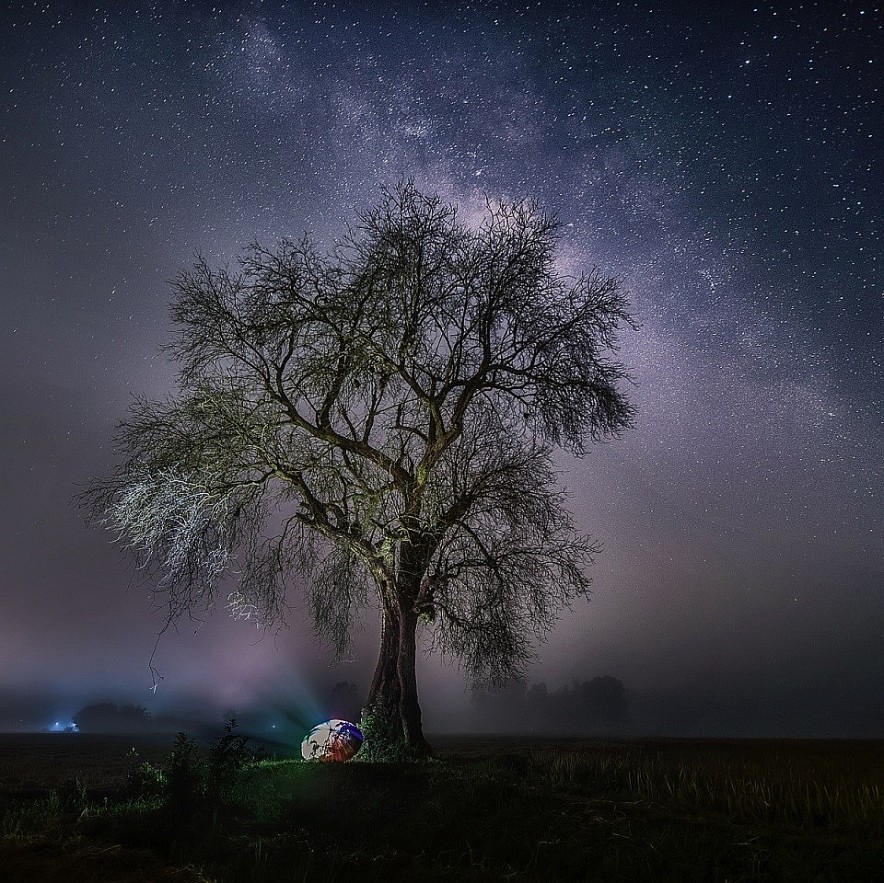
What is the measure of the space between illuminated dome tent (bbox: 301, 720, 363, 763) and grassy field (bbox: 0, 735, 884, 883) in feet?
9.91

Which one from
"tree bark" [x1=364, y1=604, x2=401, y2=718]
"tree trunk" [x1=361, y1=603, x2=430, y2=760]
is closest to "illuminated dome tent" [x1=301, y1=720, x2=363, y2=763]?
"tree trunk" [x1=361, y1=603, x2=430, y2=760]

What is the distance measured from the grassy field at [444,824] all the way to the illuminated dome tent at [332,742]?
9.91 ft

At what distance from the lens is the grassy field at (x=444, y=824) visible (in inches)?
242

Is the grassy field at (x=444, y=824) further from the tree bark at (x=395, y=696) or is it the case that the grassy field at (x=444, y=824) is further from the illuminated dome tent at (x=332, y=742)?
the tree bark at (x=395, y=696)

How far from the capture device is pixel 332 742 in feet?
48.5

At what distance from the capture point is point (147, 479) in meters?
15.3

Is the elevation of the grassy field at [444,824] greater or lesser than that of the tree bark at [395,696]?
lesser

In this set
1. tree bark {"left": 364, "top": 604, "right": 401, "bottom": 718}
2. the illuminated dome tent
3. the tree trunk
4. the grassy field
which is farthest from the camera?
tree bark {"left": 364, "top": 604, "right": 401, "bottom": 718}

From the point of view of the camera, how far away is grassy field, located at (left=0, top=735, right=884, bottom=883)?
6.16 metres

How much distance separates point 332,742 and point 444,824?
7.44m

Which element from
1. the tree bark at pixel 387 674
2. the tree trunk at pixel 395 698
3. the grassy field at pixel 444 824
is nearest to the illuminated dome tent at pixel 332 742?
the tree trunk at pixel 395 698

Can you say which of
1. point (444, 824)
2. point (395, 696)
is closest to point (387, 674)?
point (395, 696)

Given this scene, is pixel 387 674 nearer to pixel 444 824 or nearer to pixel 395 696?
pixel 395 696

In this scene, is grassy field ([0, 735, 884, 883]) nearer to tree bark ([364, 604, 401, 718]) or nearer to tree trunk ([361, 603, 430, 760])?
tree trunk ([361, 603, 430, 760])
